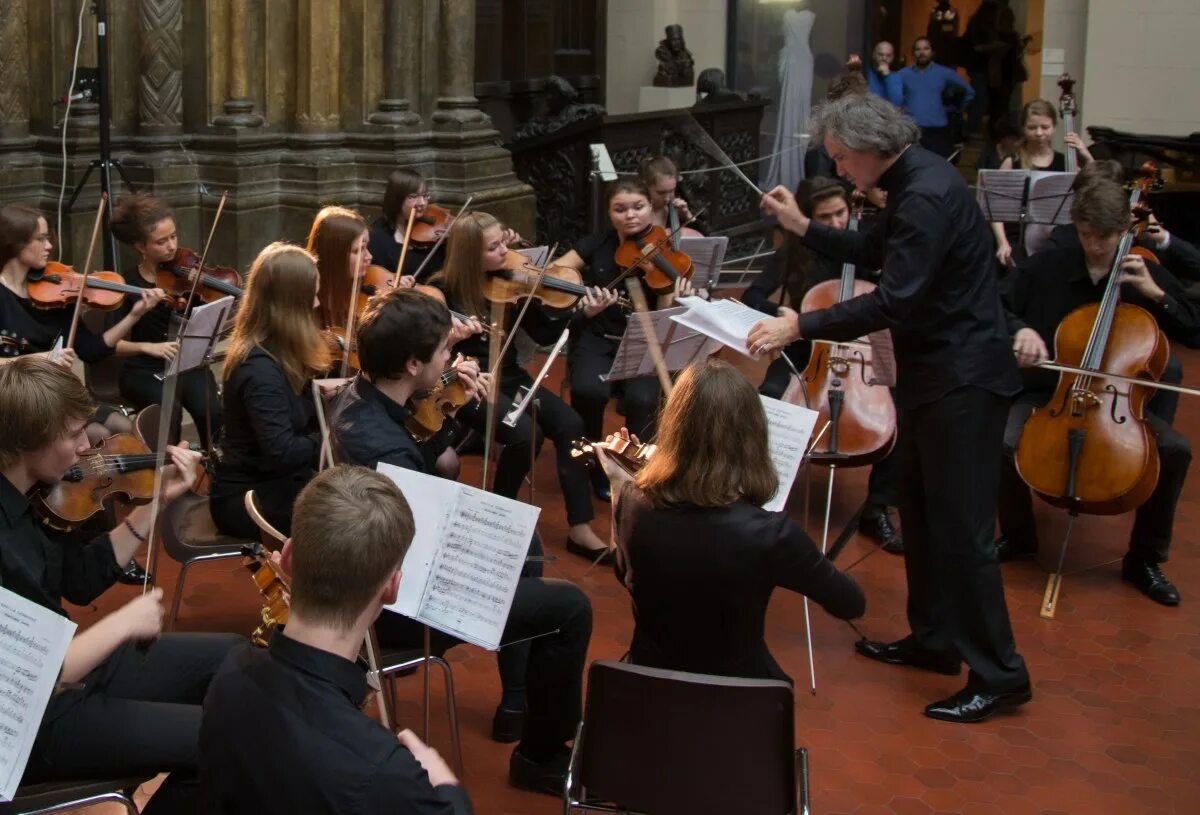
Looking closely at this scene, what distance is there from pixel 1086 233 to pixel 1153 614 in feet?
4.35

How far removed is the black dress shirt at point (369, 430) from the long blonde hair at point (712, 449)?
0.67 meters

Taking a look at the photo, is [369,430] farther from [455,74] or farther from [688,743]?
[455,74]

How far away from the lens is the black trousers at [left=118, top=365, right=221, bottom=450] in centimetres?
541

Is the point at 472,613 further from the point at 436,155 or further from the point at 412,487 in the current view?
the point at 436,155

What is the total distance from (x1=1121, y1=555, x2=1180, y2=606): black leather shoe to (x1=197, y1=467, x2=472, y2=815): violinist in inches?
138

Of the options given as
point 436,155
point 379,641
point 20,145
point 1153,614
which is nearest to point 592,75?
point 436,155

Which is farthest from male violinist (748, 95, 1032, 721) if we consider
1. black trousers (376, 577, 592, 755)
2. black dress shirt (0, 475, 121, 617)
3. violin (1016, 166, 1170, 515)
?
black dress shirt (0, 475, 121, 617)

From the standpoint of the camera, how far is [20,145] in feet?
23.5

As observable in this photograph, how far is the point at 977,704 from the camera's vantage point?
4.22 metres

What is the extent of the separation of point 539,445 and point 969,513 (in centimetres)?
204

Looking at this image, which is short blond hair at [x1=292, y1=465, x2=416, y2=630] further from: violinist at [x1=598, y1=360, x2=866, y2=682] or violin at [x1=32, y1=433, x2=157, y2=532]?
violin at [x1=32, y1=433, x2=157, y2=532]

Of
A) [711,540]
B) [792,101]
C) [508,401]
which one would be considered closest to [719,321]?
[711,540]

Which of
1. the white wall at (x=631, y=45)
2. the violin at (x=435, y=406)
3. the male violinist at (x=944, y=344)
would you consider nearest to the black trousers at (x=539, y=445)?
the violin at (x=435, y=406)

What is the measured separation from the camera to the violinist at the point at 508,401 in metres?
5.30
